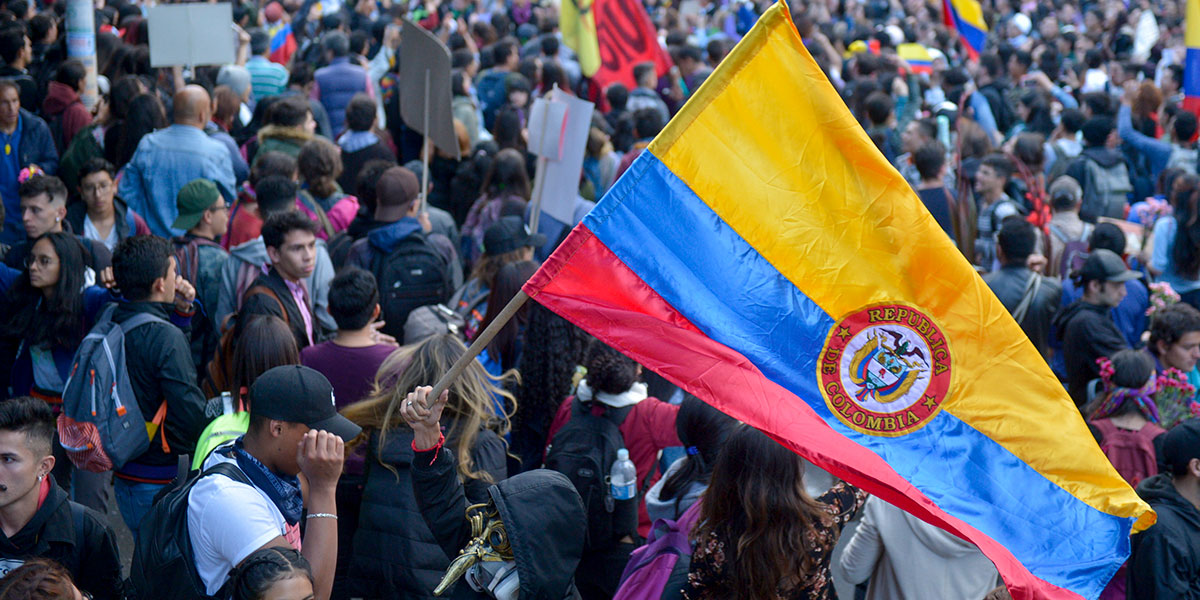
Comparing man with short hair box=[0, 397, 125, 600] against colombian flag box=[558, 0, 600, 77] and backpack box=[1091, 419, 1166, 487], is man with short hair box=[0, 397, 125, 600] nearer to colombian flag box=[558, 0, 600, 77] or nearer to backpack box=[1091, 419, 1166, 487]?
backpack box=[1091, 419, 1166, 487]

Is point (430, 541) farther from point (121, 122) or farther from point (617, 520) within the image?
point (121, 122)

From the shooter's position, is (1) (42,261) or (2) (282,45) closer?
(1) (42,261)

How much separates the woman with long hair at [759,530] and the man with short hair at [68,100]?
7.17 meters

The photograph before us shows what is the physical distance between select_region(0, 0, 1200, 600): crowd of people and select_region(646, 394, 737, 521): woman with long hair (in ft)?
0.04

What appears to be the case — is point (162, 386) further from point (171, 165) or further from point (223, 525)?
point (171, 165)

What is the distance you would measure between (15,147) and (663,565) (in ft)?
21.2

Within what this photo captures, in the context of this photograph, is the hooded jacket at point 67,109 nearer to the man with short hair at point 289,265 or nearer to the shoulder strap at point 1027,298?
the man with short hair at point 289,265

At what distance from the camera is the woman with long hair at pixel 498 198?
25.7 ft

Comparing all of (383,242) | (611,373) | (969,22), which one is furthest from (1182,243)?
(969,22)

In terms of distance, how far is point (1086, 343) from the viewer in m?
6.03

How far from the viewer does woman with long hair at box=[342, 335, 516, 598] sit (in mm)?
3926

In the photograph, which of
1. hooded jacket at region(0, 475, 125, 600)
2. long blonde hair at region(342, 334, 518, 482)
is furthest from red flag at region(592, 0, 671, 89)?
hooded jacket at region(0, 475, 125, 600)

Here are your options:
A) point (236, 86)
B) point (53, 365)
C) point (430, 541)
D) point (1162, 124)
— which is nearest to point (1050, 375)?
point (430, 541)

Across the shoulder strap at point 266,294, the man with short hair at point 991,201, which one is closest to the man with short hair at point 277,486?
the shoulder strap at point 266,294
